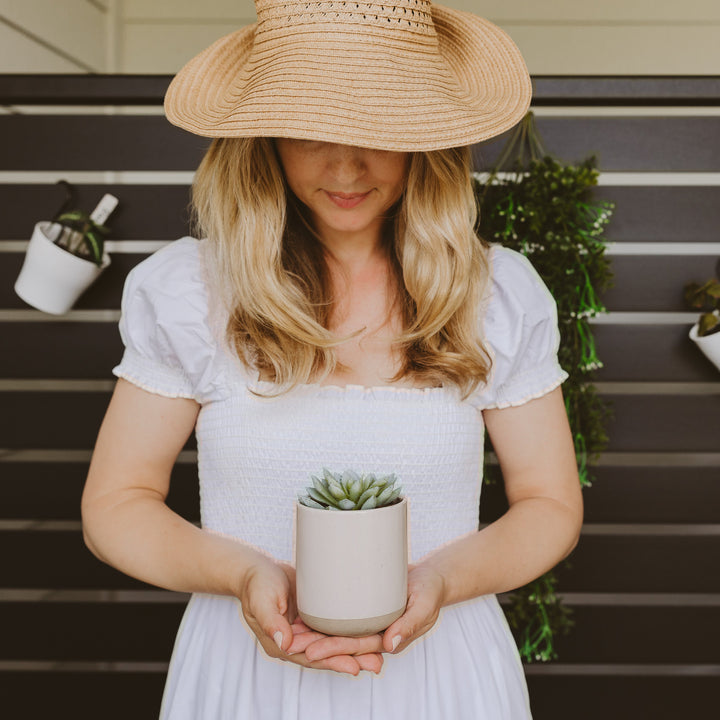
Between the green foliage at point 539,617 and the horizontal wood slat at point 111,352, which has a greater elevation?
the horizontal wood slat at point 111,352

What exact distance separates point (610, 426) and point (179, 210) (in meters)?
1.07

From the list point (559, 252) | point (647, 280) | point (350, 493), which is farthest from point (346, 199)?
point (647, 280)

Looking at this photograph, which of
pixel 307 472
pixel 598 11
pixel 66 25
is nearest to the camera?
pixel 307 472

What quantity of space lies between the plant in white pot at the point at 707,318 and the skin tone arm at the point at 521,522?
0.70 m

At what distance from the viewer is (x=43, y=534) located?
179 cm

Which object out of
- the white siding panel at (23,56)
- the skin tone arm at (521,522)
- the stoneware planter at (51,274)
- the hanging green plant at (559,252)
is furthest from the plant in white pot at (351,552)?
the white siding panel at (23,56)

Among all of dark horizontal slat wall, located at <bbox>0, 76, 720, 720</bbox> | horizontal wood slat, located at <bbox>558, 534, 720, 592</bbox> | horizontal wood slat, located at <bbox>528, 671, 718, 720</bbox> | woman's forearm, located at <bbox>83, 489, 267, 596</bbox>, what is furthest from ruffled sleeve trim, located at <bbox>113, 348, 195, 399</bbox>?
horizontal wood slat, located at <bbox>528, 671, 718, 720</bbox>

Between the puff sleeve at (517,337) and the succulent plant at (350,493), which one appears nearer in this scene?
the succulent plant at (350,493)

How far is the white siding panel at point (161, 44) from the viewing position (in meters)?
2.53

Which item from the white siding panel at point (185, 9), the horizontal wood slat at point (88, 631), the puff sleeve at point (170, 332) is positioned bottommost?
the horizontal wood slat at point (88, 631)

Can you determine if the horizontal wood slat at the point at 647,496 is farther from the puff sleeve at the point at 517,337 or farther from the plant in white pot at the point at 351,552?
the plant in white pot at the point at 351,552

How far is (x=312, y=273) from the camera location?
1119 millimetres

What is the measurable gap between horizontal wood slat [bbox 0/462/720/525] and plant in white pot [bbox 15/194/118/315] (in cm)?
40

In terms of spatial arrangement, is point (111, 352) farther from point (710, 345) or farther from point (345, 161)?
point (710, 345)
